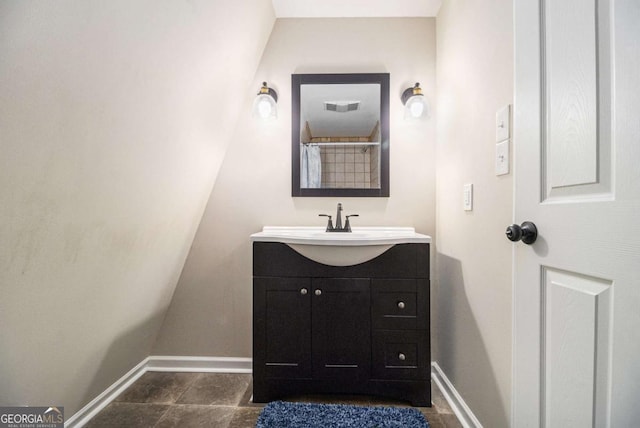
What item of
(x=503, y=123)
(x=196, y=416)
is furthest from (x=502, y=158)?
(x=196, y=416)

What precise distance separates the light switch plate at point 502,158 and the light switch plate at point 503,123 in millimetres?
22

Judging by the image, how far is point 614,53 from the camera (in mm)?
567

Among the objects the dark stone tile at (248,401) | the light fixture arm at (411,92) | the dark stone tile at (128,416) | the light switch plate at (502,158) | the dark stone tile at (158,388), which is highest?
the light fixture arm at (411,92)

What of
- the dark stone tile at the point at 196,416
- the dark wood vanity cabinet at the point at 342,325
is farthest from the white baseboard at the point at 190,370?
the dark stone tile at the point at 196,416

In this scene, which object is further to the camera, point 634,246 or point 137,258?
point 137,258

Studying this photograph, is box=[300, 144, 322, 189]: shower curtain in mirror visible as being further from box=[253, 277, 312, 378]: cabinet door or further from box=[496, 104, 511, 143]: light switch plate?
box=[496, 104, 511, 143]: light switch plate

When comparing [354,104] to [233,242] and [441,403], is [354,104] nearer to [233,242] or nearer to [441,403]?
[233,242]

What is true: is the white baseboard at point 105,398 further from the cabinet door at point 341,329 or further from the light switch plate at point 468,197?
the light switch plate at point 468,197

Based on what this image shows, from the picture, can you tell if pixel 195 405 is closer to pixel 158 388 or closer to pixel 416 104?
pixel 158 388

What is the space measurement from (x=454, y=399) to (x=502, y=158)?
1191 millimetres

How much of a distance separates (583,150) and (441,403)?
1.37 m

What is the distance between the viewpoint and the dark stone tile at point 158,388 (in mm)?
1501

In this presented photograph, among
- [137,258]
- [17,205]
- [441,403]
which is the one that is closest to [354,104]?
[137,258]

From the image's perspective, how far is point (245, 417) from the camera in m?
1.35
